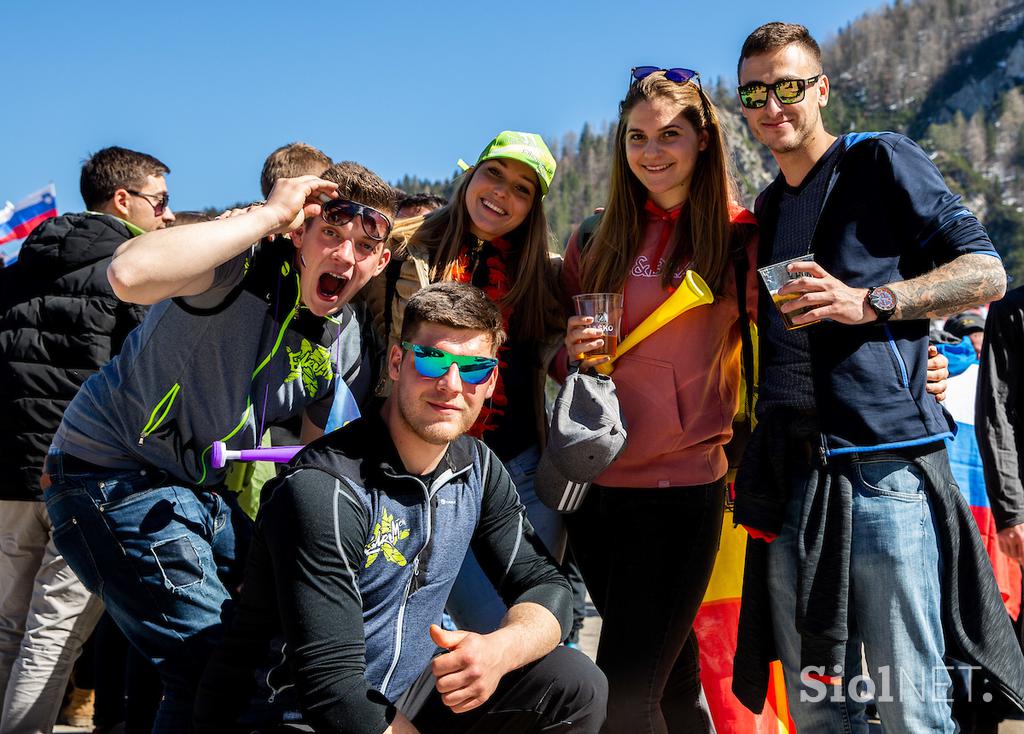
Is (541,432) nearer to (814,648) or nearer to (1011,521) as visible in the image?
(814,648)

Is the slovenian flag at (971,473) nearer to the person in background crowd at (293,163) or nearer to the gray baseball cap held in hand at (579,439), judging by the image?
the gray baseball cap held in hand at (579,439)

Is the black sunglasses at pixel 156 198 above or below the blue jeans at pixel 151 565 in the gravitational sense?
above

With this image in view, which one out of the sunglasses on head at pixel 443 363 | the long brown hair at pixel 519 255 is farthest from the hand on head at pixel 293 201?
the long brown hair at pixel 519 255

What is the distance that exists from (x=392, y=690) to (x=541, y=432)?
1.20 meters

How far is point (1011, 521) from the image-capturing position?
11.4ft

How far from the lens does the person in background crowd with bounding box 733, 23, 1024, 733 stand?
2.69 m

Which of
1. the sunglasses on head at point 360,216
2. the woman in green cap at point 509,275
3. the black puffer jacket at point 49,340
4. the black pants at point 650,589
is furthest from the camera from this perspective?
the black puffer jacket at point 49,340

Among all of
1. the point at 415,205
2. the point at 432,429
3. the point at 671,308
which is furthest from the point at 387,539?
the point at 415,205

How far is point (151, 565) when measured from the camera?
280cm

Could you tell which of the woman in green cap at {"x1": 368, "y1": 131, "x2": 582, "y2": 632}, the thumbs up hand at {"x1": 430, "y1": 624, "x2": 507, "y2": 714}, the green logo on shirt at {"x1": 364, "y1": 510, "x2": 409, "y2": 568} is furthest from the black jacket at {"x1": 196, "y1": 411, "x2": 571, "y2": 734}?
the woman in green cap at {"x1": 368, "y1": 131, "x2": 582, "y2": 632}

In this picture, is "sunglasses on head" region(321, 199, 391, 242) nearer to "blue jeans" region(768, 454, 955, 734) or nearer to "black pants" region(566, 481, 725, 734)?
"black pants" region(566, 481, 725, 734)

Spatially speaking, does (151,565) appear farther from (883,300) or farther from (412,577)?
(883,300)

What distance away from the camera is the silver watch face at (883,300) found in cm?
267

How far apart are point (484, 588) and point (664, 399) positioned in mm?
938
